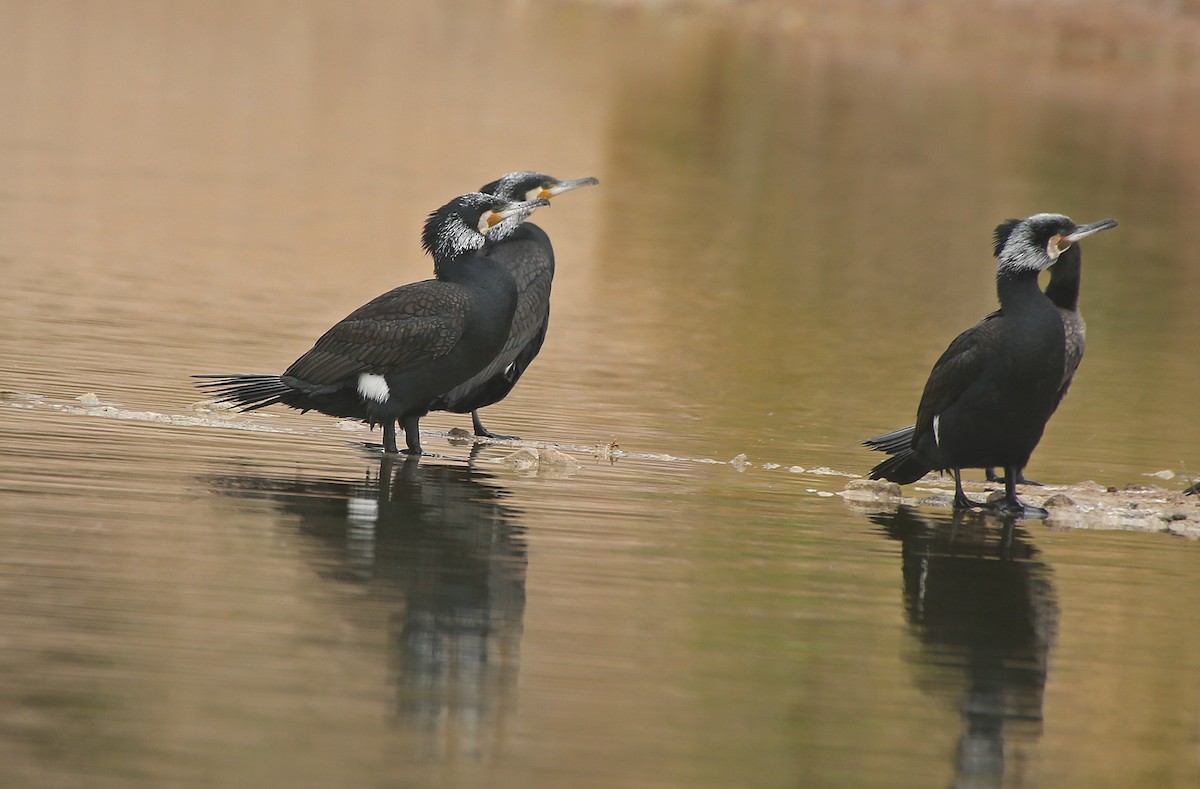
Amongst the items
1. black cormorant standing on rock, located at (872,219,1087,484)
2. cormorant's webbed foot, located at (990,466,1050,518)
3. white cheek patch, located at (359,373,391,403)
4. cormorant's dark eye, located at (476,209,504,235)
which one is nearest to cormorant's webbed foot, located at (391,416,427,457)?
white cheek patch, located at (359,373,391,403)

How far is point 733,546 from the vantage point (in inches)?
338

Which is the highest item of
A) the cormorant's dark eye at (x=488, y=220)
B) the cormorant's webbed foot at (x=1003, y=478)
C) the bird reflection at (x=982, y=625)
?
the cormorant's dark eye at (x=488, y=220)

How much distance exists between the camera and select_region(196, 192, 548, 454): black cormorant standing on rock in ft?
33.4

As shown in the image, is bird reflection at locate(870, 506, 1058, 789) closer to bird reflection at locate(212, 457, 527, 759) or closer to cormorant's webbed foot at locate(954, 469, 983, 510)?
cormorant's webbed foot at locate(954, 469, 983, 510)

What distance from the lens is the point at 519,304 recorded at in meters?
11.4

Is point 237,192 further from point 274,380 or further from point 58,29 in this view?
point 58,29

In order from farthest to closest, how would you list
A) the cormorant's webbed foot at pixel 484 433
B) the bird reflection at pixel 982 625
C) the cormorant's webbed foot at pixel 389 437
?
the cormorant's webbed foot at pixel 484 433, the cormorant's webbed foot at pixel 389 437, the bird reflection at pixel 982 625

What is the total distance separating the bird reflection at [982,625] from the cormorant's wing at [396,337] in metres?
2.33

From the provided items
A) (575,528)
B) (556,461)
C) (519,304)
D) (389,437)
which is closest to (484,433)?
(519,304)

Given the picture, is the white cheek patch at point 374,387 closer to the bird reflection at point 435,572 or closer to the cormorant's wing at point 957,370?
the bird reflection at point 435,572

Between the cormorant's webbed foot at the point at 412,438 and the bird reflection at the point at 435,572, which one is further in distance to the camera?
the cormorant's webbed foot at the point at 412,438

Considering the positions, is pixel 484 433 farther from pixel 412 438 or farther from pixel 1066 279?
pixel 1066 279

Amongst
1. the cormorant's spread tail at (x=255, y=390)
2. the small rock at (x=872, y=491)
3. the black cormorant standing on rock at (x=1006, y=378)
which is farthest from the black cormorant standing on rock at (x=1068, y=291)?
the cormorant's spread tail at (x=255, y=390)

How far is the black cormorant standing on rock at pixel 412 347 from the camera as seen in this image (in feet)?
33.4
